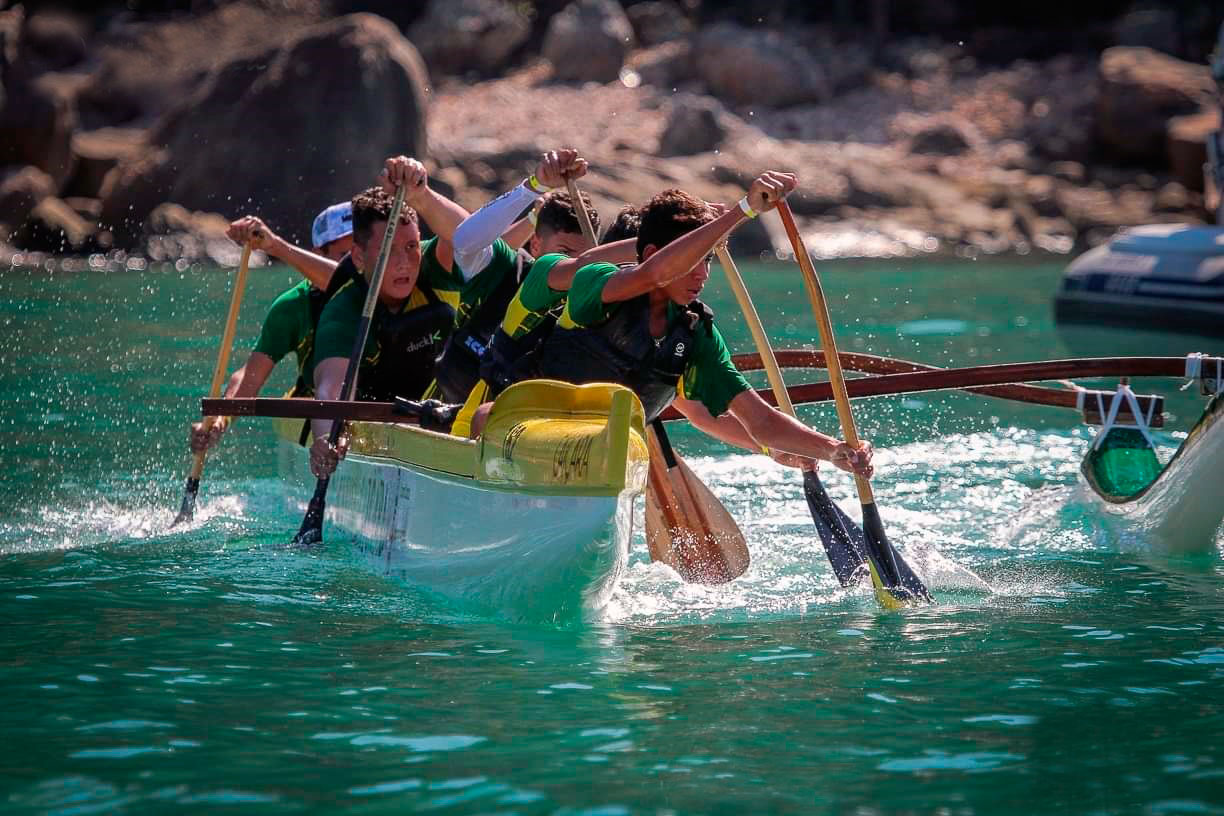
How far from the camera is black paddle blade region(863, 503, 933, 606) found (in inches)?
244

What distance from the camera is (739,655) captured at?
5.39 metres

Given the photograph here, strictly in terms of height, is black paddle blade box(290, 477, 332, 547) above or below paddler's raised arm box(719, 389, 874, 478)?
below

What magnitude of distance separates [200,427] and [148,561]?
55.4 inches

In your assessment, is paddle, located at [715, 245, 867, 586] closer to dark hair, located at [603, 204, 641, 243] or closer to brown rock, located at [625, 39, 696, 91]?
dark hair, located at [603, 204, 641, 243]

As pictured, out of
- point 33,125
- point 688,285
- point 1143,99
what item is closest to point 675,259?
point 688,285

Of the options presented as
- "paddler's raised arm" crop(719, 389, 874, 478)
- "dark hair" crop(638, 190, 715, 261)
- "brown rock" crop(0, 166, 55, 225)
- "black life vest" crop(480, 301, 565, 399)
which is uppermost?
"brown rock" crop(0, 166, 55, 225)

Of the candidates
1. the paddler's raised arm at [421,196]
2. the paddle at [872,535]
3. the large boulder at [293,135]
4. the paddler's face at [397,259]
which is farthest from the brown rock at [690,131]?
the paddle at [872,535]

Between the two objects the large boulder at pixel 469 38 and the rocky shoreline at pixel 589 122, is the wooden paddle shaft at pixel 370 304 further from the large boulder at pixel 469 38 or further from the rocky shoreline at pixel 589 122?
the large boulder at pixel 469 38

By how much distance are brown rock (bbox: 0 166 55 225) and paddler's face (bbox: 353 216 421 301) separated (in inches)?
697

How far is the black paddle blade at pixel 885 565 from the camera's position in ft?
20.3

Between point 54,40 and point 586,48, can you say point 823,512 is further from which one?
point 54,40

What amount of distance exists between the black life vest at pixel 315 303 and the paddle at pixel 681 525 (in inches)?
53.0

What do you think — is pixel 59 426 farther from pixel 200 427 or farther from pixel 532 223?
pixel 532 223

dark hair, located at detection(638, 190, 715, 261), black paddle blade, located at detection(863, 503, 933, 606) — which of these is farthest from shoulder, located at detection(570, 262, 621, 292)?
black paddle blade, located at detection(863, 503, 933, 606)
